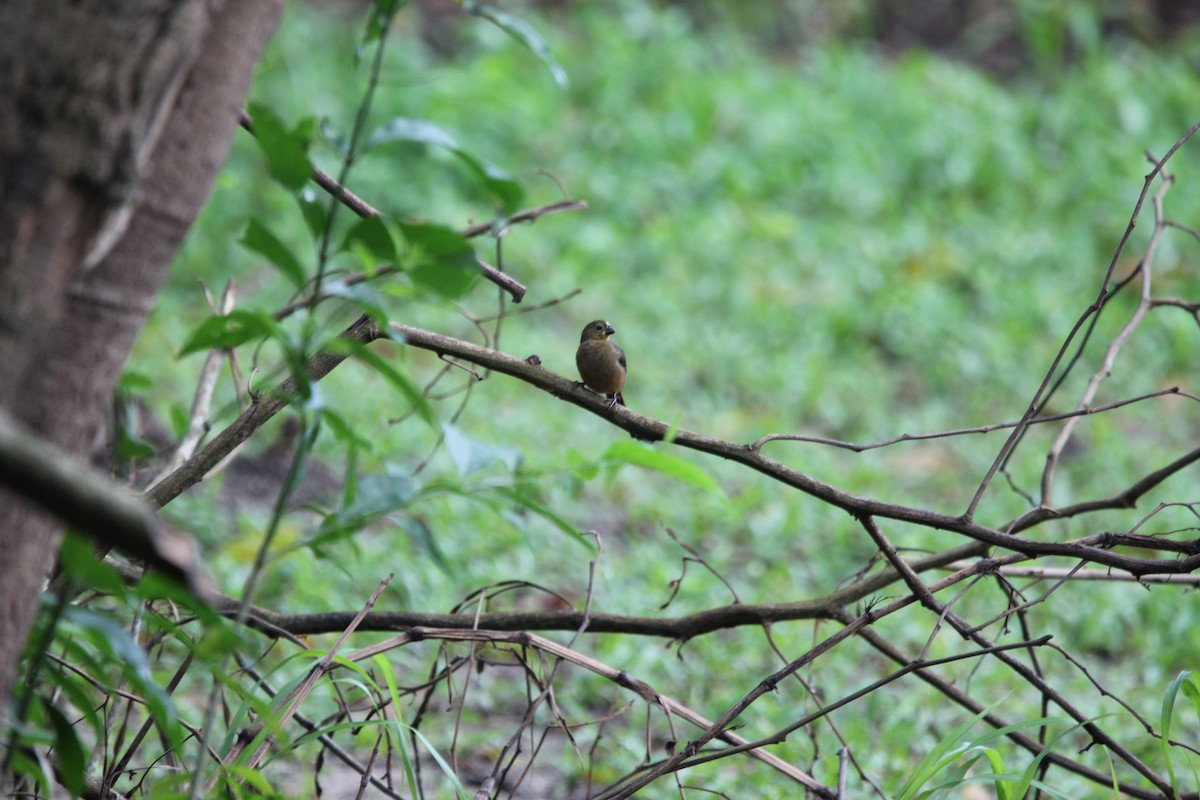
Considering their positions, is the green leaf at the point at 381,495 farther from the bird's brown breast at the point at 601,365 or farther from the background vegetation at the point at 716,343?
the bird's brown breast at the point at 601,365

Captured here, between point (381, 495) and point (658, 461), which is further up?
point (658, 461)

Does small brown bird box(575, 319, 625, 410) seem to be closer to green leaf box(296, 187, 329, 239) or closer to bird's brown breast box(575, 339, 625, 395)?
bird's brown breast box(575, 339, 625, 395)

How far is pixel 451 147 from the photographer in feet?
4.19

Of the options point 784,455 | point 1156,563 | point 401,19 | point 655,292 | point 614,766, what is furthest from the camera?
point 401,19

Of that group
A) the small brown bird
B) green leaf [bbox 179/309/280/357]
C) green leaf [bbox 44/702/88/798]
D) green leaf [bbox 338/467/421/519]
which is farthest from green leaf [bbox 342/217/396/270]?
the small brown bird

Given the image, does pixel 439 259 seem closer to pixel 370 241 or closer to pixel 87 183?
pixel 370 241

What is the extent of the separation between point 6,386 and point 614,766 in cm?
223

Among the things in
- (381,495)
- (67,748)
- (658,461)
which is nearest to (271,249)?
(381,495)

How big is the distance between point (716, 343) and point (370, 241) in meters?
5.14

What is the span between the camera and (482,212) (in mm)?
7422

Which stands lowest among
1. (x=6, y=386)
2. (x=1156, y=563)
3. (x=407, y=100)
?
(x=6, y=386)

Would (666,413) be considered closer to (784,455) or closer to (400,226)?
(784,455)

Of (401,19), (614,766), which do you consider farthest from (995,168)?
(614,766)

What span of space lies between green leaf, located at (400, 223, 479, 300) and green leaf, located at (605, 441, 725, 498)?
0.26 m
